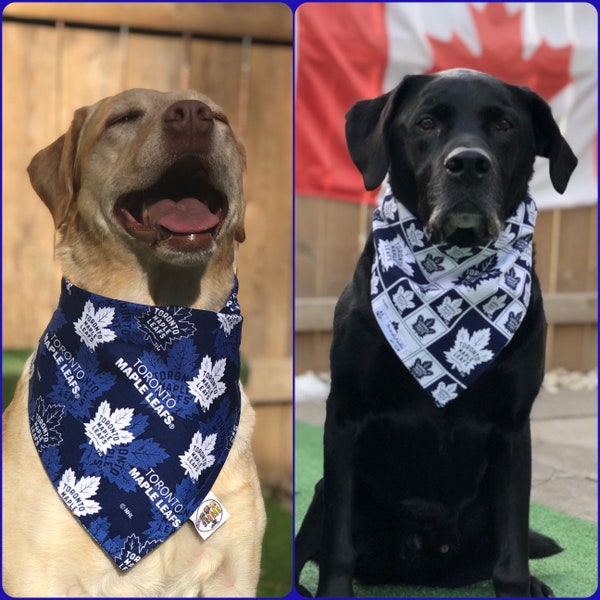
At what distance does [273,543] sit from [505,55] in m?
3.61

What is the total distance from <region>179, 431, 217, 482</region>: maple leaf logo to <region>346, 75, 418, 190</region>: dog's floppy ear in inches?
28.1

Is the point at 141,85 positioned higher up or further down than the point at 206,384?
higher up

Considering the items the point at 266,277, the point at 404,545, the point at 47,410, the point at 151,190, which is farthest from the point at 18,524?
the point at 266,277

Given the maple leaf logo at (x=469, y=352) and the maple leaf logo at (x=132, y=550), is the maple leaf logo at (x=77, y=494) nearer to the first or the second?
the maple leaf logo at (x=132, y=550)

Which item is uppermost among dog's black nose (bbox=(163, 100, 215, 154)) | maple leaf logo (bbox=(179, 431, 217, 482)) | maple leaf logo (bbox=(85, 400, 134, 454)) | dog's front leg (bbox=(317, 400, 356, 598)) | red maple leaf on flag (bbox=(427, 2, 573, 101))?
red maple leaf on flag (bbox=(427, 2, 573, 101))

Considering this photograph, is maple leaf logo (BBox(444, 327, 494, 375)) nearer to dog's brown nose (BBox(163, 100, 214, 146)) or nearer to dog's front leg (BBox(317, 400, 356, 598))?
dog's front leg (BBox(317, 400, 356, 598))

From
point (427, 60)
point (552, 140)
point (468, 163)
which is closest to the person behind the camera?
point (468, 163)

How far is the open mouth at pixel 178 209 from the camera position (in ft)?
5.91

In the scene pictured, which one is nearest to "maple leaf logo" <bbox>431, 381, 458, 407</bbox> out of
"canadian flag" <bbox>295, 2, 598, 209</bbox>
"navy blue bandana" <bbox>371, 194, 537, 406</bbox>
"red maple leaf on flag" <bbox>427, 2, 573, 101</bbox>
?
"navy blue bandana" <bbox>371, 194, 537, 406</bbox>

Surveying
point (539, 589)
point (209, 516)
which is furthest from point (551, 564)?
point (209, 516)

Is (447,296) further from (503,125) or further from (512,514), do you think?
(512,514)

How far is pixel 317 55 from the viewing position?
4.64 metres

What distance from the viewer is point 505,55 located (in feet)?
17.3

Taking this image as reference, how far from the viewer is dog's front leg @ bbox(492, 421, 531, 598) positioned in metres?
1.97
